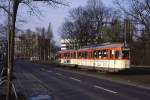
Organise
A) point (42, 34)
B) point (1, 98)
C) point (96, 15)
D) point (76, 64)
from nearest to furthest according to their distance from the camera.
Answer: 1. point (1, 98)
2. point (76, 64)
3. point (96, 15)
4. point (42, 34)

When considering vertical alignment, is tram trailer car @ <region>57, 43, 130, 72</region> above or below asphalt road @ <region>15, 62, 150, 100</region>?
above

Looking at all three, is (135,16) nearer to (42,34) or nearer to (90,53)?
(90,53)

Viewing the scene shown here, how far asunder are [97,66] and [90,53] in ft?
11.3

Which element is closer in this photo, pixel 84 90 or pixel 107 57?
pixel 84 90

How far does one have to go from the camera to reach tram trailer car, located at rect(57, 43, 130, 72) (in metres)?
42.5

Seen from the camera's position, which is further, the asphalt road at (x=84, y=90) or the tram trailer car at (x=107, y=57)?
the tram trailer car at (x=107, y=57)

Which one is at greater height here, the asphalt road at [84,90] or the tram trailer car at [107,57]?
the tram trailer car at [107,57]

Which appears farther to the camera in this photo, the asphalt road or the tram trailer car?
the tram trailer car

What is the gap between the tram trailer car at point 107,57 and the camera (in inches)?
1673

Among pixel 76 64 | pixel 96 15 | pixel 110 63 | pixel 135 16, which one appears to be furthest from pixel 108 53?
pixel 96 15

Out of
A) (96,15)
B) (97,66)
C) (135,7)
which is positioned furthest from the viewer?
(96,15)

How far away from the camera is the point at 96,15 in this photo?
88.4m

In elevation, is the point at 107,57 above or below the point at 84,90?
above

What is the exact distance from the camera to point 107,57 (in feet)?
146
